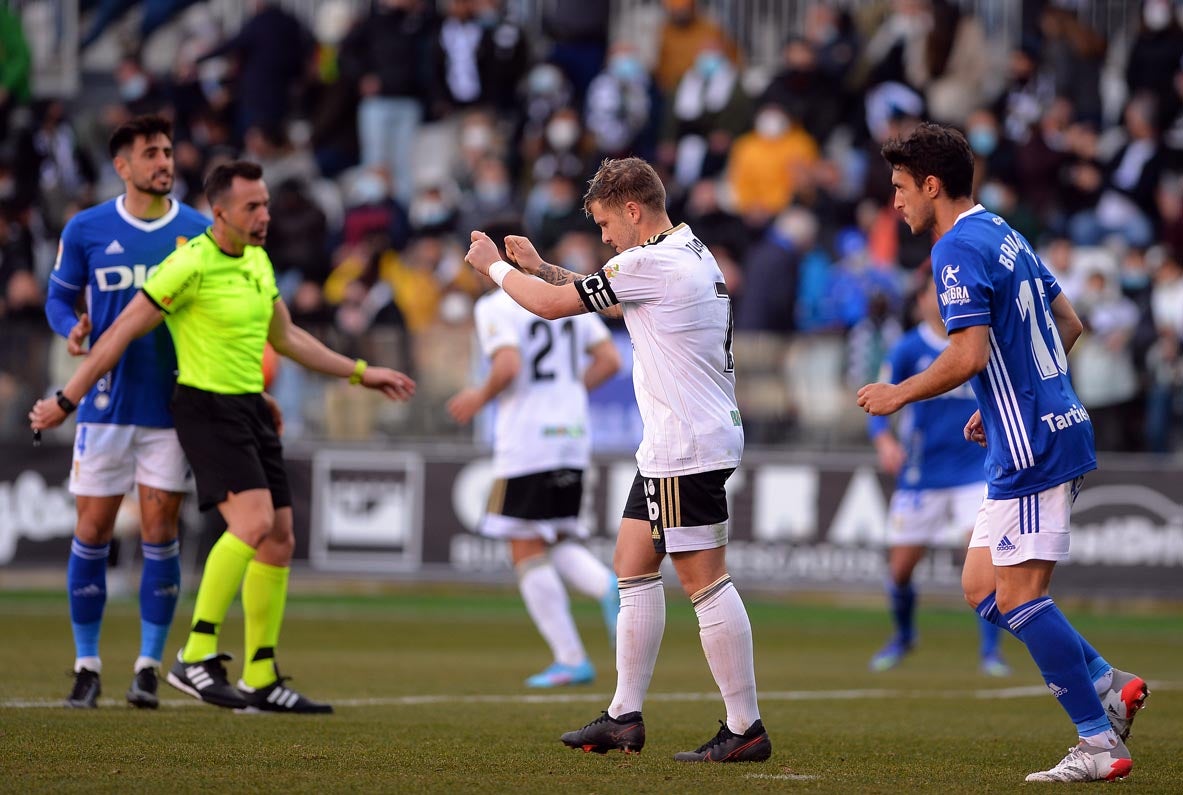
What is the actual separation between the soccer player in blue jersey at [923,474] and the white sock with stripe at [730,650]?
217 inches

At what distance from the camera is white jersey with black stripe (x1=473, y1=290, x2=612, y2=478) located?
11.1m

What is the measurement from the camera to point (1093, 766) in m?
6.38

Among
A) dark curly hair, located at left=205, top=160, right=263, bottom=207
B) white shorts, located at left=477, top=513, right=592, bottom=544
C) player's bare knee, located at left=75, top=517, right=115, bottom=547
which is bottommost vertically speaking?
white shorts, located at left=477, top=513, right=592, bottom=544

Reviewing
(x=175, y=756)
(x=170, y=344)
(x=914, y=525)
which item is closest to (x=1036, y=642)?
(x=175, y=756)

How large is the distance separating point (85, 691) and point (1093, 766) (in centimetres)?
485

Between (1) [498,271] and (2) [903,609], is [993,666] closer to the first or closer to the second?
(2) [903,609]

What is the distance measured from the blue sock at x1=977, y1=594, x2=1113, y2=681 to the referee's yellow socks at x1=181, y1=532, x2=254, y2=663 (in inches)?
140

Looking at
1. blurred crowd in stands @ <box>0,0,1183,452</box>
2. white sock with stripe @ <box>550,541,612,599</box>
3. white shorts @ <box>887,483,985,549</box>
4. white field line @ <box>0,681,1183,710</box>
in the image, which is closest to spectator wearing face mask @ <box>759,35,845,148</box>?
blurred crowd in stands @ <box>0,0,1183,452</box>

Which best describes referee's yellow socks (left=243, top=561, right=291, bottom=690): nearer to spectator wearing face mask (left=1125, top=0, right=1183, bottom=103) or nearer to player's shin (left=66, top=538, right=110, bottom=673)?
player's shin (left=66, top=538, right=110, bottom=673)

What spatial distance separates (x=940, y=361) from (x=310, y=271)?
14.8 meters

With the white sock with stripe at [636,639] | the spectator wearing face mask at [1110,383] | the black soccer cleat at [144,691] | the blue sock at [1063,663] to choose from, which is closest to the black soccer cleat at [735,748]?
the white sock with stripe at [636,639]

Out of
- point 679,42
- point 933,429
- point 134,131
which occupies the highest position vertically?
point 679,42

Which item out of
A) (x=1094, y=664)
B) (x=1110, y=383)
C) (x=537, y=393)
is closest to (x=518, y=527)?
(x=537, y=393)

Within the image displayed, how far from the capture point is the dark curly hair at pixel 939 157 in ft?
21.8
